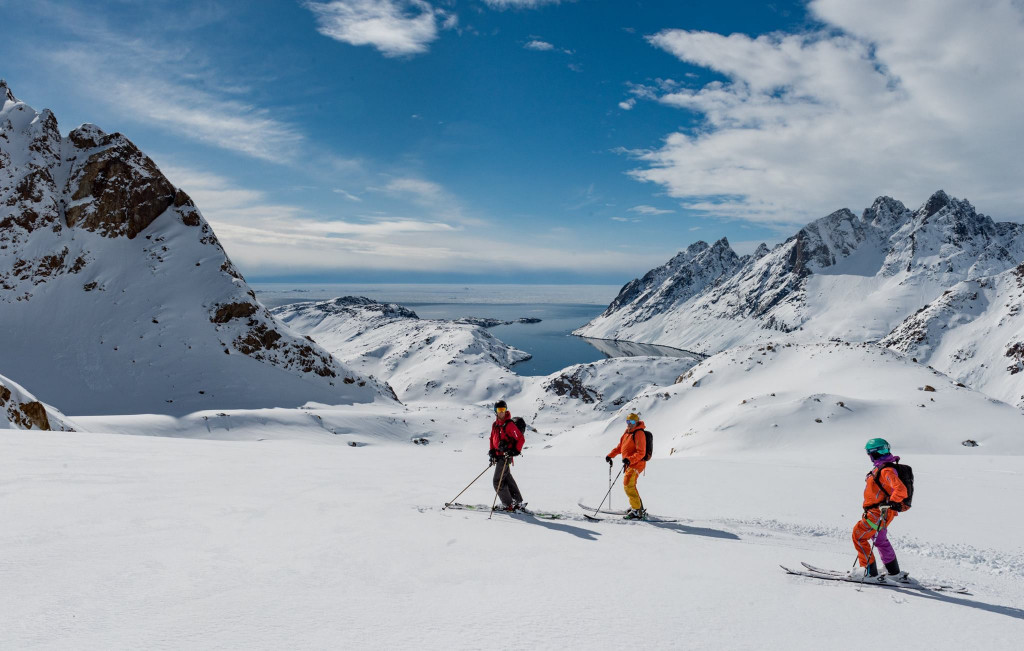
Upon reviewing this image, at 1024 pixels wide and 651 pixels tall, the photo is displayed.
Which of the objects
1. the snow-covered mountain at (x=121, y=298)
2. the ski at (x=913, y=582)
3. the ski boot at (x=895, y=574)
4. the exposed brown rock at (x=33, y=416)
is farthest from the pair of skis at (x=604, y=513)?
the snow-covered mountain at (x=121, y=298)

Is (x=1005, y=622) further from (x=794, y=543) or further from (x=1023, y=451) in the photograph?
(x=1023, y=451)

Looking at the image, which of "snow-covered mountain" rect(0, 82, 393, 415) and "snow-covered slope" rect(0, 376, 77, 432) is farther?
"snow-covered mountain" rect(0, 82, 393, 415)

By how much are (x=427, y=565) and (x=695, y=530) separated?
5.85 metres

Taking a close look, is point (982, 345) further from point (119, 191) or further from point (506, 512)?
point (119, 191)

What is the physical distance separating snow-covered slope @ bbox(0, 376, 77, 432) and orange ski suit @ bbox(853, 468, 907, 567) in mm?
29544

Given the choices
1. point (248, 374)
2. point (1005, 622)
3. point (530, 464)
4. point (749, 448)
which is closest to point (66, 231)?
point (248, 374)

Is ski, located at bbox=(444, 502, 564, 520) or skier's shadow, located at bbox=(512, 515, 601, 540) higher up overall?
skier's shadow, located at bbox=(512, 515, 601, 540)

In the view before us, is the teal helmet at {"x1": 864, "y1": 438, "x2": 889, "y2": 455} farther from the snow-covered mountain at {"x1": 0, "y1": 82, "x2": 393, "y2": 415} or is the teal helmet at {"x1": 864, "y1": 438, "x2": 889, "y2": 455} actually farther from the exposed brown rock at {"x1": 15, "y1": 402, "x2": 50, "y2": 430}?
the snow-covered mountain at {"x1": 0, "y1": 82, "x2": 393, "y2": 415}

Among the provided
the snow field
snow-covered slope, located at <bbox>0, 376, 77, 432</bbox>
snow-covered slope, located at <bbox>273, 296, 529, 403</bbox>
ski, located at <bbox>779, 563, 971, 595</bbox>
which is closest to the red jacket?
the snow field

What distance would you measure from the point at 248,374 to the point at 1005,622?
6861 cm

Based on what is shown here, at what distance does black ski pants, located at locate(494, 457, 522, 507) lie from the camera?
1083 cm

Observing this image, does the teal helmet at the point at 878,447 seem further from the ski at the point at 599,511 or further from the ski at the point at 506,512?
the ski at the point at 506,512

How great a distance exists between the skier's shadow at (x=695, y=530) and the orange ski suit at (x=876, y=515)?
7.76 ft

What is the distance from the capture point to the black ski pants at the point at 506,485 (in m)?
10.8
